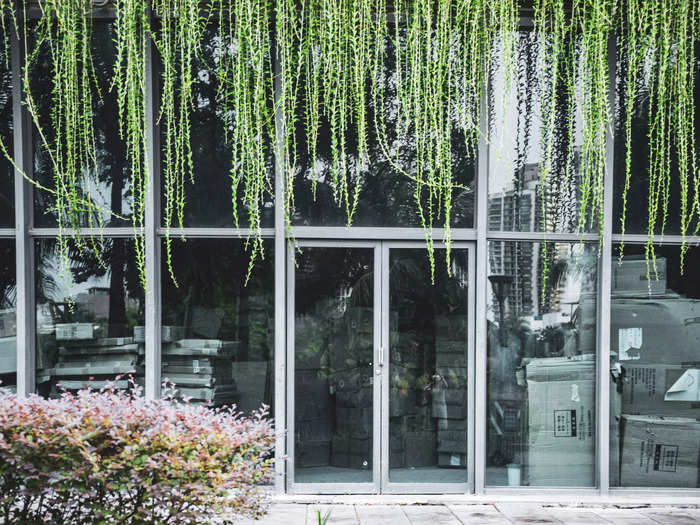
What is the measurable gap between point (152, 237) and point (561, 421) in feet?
12.6

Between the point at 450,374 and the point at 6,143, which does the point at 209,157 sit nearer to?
the point at 6,143

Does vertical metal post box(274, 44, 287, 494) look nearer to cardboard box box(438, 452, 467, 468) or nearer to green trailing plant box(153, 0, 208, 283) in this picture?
green trailing plant box(153, 0, 208, 283)

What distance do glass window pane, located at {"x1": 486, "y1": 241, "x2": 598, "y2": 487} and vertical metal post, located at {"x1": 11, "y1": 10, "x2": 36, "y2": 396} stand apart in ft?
12.9

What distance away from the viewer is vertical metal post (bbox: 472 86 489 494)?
17.7 feet

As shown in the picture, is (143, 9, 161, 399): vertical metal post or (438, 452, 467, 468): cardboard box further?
(438, 452, 467, 468): cardboard box

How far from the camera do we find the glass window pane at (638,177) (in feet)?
18.0

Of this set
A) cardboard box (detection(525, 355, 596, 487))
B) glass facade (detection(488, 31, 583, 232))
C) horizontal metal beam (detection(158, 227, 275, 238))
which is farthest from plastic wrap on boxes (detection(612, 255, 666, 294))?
horizontal metal beam (detection(158, 227, 275, 238))

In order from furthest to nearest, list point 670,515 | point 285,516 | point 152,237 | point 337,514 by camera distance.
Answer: point 152,237
point 670,515
point 337,514
point 285,516

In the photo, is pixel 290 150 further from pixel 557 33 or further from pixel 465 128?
pixel 557 33

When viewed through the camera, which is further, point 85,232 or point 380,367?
point 380,367

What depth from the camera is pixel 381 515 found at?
492 centimetres

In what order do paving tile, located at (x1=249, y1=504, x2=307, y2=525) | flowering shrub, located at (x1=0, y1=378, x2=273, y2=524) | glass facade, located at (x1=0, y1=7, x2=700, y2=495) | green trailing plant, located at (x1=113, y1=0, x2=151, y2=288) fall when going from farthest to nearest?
1. glass facade, located at (x1=0, y1=7, x2=700, y2=495)
2. green trailing plant, located at (x1=113, y1=0, x2=151, y2=288)
3. paving tile, located at (x1=249, y1=504, x2=307, y2=525)
4. flowering shrub, located at (x1=0, y1=378, x2=273, y2=524)

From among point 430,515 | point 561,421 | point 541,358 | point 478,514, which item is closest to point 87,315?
point 430,515

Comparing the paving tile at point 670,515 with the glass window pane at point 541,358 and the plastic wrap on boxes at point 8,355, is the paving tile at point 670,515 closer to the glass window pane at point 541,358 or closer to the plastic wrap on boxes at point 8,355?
the glass window pane at point 541,358
